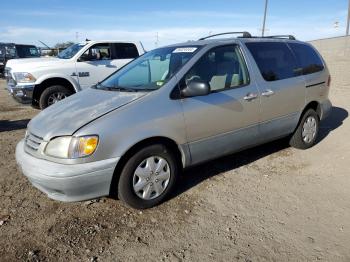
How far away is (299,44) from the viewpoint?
211 inches

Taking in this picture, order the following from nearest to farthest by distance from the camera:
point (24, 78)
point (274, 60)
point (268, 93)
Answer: point (268, 93) → point (274, 60) → point (24, 78)

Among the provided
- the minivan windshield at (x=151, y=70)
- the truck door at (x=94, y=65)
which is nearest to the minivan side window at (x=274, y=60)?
the minivan windshield at (x=151, y=70)

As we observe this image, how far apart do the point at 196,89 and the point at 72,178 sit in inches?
59.1

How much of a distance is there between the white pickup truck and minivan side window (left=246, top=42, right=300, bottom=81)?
16.3 ft

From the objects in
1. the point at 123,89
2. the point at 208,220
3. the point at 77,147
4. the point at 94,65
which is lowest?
the point at 208,220

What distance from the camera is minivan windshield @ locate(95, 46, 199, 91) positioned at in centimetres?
390

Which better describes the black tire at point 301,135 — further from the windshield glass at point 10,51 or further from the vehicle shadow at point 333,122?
the windshield glass at point 10,51

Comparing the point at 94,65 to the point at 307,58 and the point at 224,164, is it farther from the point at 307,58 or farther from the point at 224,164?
the point at 307,58

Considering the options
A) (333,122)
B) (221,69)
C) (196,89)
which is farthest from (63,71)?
(333,122)

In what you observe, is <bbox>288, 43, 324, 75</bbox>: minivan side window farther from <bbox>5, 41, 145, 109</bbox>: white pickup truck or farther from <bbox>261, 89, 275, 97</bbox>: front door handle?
Answer: <bbox>5, 41, 145, 109</bbox>: white pickup truck

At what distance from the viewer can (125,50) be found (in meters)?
9.38

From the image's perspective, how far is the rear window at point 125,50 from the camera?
30.3ft

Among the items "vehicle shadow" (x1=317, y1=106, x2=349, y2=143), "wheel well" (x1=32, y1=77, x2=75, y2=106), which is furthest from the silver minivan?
"wheel well" (x1=32, y1=77, x2=75, y2=106)

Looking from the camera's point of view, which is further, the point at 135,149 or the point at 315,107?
the point at 315,107
